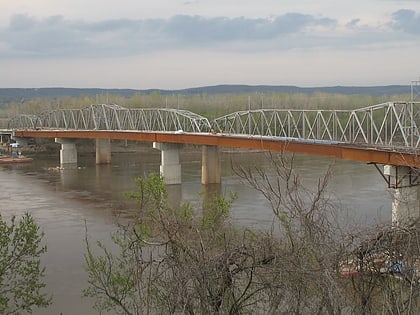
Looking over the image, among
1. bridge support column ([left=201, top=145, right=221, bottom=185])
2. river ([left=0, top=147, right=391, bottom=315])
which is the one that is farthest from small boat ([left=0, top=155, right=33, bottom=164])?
bridge support column ([left=201, top=145, right=221, bottom=185])

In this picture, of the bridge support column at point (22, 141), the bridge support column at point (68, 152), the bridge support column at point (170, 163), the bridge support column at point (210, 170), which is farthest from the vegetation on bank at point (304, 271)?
the bridge support column at point (22, 141)

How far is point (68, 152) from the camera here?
77812mm

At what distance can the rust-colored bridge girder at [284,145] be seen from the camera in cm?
3272

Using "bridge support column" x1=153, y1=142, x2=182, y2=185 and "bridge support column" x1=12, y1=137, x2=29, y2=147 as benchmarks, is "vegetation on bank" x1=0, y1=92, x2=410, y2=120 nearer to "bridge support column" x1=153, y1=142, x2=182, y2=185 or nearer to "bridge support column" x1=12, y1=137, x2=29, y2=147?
"bridge support column" x1=12, y1=137, x2=29, y2=147

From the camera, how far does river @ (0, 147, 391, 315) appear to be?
24359mm

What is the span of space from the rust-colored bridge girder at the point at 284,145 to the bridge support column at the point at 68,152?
7.30 feet

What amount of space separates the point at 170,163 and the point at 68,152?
25.4m

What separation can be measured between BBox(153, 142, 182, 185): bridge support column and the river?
3.53ft

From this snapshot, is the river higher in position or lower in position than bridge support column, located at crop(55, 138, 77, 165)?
lower

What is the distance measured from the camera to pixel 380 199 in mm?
41375

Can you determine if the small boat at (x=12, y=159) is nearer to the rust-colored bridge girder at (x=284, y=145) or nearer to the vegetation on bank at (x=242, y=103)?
the rust-colored bridge girder at (x=284, y=145)

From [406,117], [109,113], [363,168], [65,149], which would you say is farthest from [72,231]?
[109,113]

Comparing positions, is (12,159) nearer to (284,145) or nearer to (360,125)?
(284,145)

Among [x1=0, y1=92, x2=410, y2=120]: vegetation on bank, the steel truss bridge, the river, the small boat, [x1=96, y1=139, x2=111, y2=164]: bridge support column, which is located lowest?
the river
